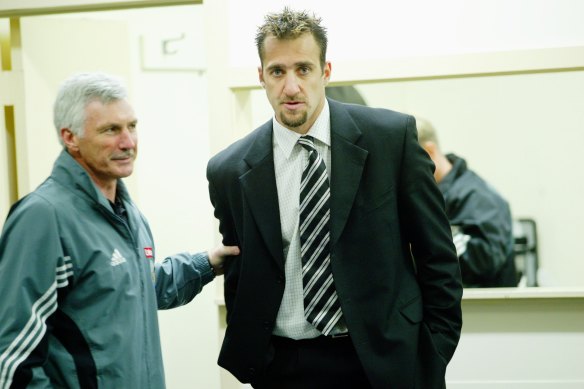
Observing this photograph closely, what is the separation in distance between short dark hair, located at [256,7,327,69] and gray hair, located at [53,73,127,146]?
0.42 meters

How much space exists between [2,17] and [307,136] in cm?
172

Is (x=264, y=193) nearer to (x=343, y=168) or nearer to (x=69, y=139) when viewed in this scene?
(x=343, y=168)

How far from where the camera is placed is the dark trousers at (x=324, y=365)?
195 centimetres

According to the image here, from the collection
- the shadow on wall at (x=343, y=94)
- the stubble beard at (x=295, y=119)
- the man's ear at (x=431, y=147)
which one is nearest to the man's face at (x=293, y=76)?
the stubble beard at (x=295, y=119)

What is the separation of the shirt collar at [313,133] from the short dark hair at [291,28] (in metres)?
0.14

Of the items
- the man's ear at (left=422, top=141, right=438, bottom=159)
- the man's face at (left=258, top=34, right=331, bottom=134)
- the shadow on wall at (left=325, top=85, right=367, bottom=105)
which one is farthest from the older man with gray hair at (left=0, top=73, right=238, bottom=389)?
the man's ear at (left=422, top=141, right=438, bottom=159)

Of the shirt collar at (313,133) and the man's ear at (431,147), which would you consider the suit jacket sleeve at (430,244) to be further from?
the man's ear at (431,147)

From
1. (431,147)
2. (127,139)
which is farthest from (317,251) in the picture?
(431,147)

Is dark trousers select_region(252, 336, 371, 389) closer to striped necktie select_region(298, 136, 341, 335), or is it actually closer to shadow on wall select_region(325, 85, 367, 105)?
striped necktie select_region(298, 136, 341, 335)

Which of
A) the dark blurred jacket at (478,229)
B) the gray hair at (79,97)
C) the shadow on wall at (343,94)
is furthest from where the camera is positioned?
the shadow on wall at (343,94)

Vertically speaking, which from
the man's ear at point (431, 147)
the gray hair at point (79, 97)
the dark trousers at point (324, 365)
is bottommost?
the dark trousers at point (324, 365)

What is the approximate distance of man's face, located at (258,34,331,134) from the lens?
75.3 inches

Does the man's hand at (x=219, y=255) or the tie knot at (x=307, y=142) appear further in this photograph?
the man's hand at (x=219, y=255)

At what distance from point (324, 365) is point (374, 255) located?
32 cm
